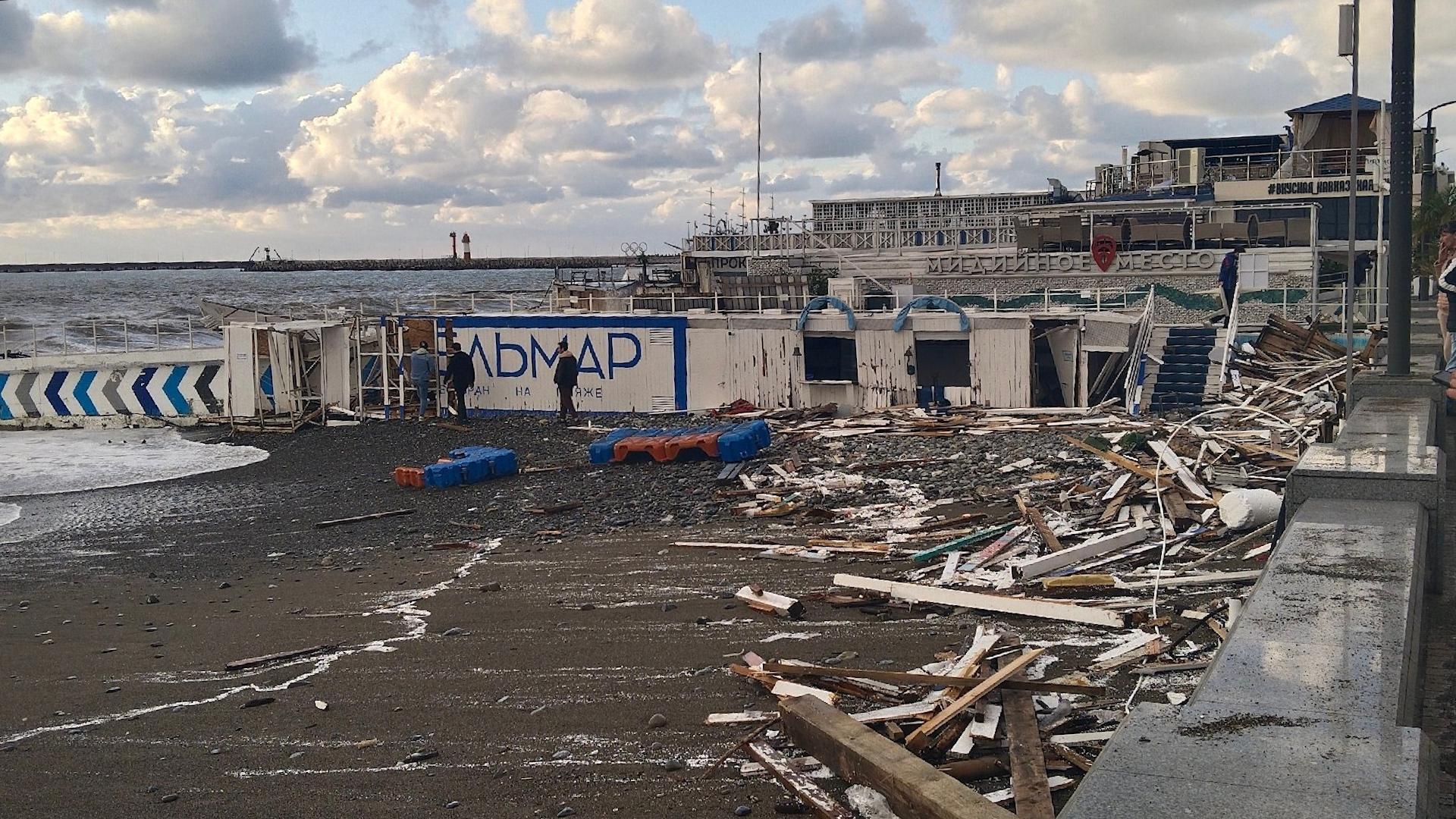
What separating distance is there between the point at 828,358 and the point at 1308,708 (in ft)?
82.7

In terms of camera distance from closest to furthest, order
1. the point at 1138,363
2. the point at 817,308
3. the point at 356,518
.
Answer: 1. the point at 356,518
2. the point at 1138,363
3. the point at 817,308

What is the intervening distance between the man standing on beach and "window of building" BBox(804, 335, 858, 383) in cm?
941

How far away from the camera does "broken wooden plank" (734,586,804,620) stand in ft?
37.0

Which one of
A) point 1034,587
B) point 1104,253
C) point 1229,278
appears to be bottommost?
point 1034,587

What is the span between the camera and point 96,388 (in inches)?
1351

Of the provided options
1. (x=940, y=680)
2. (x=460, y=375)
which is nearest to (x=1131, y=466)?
(x=940, y=680)

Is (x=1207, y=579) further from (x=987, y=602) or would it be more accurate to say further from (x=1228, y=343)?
(x=1228, y=343)

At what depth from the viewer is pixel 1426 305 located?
40062 millimetres

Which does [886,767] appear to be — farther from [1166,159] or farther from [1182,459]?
[1166,159]

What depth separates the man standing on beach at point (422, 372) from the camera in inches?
1218

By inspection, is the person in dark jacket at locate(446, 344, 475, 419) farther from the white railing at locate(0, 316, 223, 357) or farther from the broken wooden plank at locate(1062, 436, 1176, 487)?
the white railing at locate(0, 316, 223, 357)

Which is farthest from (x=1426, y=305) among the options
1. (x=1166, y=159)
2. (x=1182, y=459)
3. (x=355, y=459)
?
(x=355, y=459)

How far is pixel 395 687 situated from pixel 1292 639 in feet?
22.6

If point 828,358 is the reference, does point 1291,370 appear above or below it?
below
